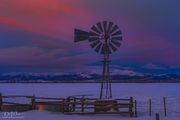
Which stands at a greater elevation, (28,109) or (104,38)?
(104,38)

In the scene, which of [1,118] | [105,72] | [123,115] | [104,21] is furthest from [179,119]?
[1,118]

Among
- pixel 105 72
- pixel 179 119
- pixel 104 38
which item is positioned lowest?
pixel 179 119

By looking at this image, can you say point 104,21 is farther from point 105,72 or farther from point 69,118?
point 69,118

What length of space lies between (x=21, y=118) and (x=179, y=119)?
32.7 feet

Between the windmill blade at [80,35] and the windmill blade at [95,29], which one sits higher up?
the windmill blade at [95,29]

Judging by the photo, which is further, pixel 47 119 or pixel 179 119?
pixel 179 119

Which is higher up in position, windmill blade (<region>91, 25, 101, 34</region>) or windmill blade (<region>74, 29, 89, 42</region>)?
windmill blade (<region>91, 25, 101, 34</region>)

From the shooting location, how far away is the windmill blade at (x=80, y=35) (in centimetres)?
2606

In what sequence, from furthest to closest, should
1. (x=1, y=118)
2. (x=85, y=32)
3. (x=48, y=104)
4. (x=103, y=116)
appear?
(x=85, y=32) < (x=48, y=104) < (x=103, y=116) < (x=1, y=118)

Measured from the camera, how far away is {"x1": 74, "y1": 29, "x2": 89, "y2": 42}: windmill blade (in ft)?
85.5

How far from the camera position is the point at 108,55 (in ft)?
85.1

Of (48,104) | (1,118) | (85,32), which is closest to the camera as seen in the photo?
(1,118)

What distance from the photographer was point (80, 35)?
2606 centimetres

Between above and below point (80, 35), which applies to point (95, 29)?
above
